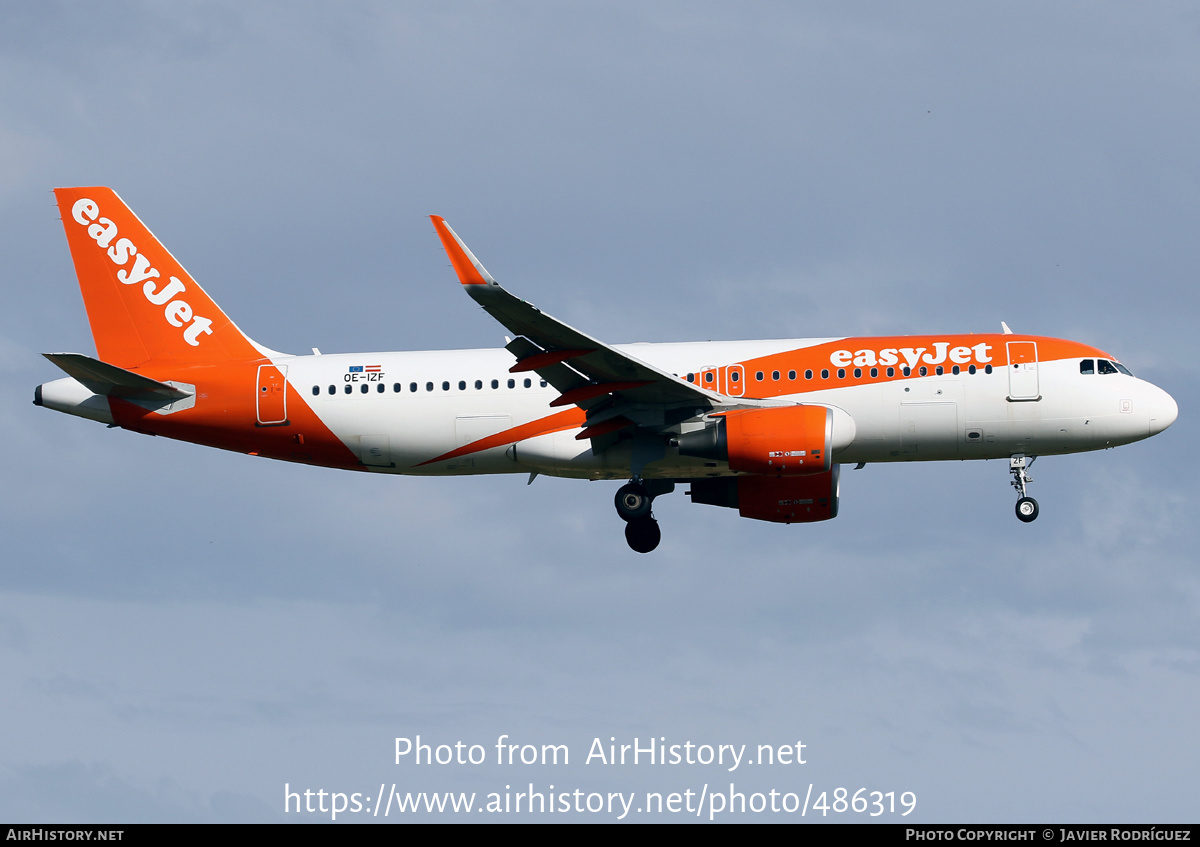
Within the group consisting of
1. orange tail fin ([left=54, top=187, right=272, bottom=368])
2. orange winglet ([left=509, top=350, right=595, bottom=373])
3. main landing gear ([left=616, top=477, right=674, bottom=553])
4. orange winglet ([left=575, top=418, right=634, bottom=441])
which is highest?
orange tail fin ([left=54, top=187, right=272, bottom=368])

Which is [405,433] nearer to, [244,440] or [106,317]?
[244,440]

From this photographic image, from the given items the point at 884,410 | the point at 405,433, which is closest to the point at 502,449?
the point at 405,433

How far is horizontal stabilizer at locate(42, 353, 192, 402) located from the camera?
3838 cm

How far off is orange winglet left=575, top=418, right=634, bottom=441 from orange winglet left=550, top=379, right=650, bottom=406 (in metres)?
1.15

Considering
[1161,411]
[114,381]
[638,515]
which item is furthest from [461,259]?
[1161,411]

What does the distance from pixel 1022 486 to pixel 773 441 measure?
7348mm

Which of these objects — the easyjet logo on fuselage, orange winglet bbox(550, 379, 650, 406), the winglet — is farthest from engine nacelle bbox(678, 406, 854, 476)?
the winglet

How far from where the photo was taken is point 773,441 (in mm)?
36719

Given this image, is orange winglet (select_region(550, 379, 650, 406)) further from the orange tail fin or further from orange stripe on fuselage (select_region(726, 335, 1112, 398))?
the orange tail fin

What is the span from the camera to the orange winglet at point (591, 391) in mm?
36906

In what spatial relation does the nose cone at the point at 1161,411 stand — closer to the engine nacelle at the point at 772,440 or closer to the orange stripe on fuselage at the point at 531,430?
the engine nacelle at the point at 772,440

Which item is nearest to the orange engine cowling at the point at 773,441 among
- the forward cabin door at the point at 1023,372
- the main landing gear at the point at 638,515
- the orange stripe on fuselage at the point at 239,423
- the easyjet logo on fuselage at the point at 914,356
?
the easyjet logo on fuselage at the point at 914,356

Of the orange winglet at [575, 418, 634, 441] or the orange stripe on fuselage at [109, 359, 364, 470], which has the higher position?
the orange stripe on fuselage at [109, 359, 364, 470]

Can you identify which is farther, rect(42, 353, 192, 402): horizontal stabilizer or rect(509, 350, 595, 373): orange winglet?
rect(42, 353, 192, 402): horizontal stabilizer
